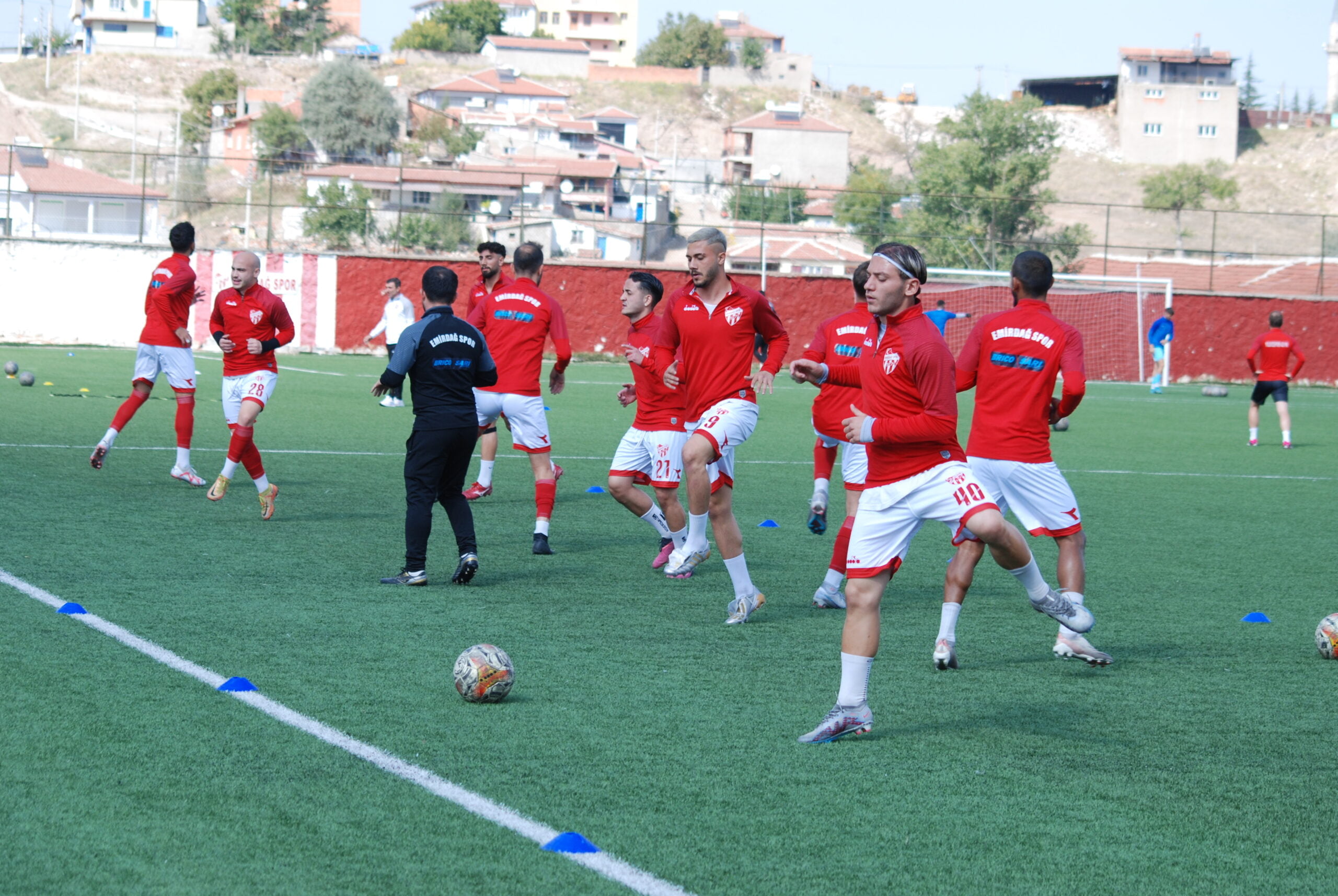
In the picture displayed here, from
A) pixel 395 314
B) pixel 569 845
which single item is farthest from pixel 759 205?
pixel 569 845

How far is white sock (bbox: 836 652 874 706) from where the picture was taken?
5.40 metres

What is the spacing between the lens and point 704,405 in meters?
8.09

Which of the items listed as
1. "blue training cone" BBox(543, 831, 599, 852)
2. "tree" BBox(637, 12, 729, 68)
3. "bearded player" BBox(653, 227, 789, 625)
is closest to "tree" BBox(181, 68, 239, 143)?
"tree" BBox(637, 12, 729, 68)

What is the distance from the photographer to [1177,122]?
11656 centimetres

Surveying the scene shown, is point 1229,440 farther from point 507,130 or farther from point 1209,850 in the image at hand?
point 507,130

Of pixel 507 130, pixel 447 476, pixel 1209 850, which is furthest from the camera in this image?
pixel 507 130

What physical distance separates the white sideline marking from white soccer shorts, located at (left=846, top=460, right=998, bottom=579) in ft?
5.80

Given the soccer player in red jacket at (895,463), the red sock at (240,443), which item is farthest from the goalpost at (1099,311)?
the soccer player in red jacket at (895,463)

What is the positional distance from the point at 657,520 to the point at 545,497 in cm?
100

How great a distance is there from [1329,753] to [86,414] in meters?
15.8

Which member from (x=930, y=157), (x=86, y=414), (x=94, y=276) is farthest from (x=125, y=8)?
(x=86, y=414)

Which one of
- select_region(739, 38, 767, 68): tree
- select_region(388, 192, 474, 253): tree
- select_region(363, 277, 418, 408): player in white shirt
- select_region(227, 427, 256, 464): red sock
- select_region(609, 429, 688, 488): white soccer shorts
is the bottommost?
select_region(227, 427, 256, 464): red sock

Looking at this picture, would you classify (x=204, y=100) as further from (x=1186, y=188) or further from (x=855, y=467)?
(x=855, y=467)

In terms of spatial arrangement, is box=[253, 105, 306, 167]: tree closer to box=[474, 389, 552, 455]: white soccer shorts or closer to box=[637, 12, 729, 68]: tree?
box=[637, 12, 729, 68]: tree
